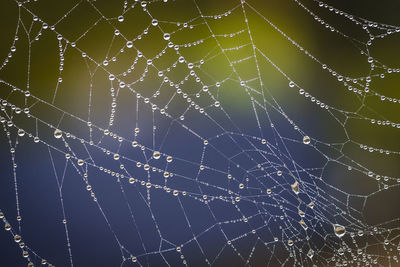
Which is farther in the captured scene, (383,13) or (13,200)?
(383,13)

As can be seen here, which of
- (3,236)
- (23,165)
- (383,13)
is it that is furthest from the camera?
(383,13)

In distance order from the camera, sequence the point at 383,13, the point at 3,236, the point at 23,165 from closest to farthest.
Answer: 1. the point at 3,236
2. the point at 23,165
3. the point at 383,13

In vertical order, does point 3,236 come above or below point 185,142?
below

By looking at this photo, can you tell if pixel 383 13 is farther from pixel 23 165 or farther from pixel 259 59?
pixel 23 165

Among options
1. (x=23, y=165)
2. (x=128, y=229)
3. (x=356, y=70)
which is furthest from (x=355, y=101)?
(x=23, y=165)

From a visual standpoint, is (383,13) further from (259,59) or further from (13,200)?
(13,200)

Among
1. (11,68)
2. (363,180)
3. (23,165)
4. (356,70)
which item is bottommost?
(363,180)
